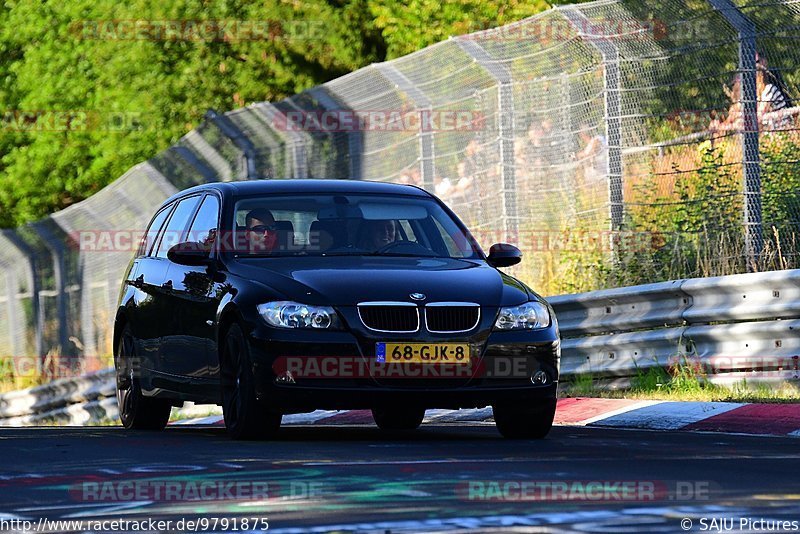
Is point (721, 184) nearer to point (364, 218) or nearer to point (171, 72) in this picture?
point (364, 218)

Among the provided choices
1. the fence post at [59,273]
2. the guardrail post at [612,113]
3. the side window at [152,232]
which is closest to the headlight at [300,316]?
the side window at [152,232]

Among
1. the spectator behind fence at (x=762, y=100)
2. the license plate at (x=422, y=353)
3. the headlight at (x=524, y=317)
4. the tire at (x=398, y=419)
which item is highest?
the spectator behind fence at (x=762, y=100)

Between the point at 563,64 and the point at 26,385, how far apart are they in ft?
52.4

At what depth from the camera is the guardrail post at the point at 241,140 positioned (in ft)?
68.9

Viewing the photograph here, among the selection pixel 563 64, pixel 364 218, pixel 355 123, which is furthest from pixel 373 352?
pixel 355 123

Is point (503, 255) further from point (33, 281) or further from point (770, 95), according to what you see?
point (33, 281)

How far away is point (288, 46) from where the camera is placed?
4159 cm

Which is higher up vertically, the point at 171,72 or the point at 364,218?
the point at 171,72

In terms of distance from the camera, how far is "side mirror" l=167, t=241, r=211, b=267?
12008mm

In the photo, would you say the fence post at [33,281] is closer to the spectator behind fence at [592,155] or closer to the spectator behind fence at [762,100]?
the spectator behind fence at [592,155]

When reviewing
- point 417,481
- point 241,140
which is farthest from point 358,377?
point 241,140

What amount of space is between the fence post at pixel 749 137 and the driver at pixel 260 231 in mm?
4907

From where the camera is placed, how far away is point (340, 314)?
10.9 meters

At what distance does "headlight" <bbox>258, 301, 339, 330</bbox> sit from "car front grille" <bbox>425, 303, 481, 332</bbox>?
53 centimetres
